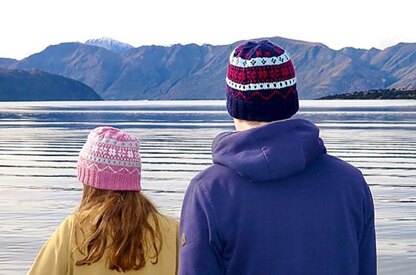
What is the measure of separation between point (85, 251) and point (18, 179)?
25.3 m

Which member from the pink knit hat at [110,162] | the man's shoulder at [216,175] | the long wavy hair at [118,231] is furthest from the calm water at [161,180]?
the man's shoulder at [216,175]

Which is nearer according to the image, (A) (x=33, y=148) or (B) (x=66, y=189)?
(B) (x=66, y=189)

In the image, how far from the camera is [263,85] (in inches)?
134

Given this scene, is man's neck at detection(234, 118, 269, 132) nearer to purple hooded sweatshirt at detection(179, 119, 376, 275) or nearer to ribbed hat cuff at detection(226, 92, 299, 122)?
ribbed hat cuff at detection(226, 92, 299, 122)

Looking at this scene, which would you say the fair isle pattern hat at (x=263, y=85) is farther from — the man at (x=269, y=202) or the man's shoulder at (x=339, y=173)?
the man's shoulder at (x=339, y=173)

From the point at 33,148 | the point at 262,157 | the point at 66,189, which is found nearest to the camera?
the point at 262,157

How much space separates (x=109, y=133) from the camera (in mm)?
4508

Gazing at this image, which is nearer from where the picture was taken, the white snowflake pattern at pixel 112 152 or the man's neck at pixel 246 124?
the man's neck at pixel 246 124

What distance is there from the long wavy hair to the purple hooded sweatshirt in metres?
0.89

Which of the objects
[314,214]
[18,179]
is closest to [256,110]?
[314,214]

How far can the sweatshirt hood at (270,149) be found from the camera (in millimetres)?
3219

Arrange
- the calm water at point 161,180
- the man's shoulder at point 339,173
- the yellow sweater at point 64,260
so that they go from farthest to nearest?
the calm water at point 161,180, the yellow sweater at point 64,260, the man's shoulder at point 339,173

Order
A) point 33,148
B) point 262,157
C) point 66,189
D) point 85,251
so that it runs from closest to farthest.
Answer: point 262,157 < point 85,251 < point 66,189 < point 33,148

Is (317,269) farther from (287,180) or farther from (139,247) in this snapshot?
(139,247)
